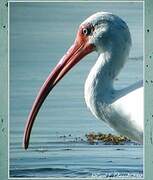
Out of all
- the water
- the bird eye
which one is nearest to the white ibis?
the bird eye

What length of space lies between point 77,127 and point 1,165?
1.72 feet

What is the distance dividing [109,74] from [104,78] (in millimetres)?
40

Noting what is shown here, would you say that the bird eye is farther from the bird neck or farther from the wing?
the wing

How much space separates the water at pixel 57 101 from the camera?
20.3 feet

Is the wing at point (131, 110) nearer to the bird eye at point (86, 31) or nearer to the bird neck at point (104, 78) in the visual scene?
the bird neck at point (104, 78)

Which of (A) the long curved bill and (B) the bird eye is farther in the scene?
(A) the long curved bill

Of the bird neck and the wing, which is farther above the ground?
the bird neck

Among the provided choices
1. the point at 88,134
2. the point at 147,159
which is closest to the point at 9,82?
the point at 88,134

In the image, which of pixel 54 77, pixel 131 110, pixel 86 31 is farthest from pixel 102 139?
pixel 86 31

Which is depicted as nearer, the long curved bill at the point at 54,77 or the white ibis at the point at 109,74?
the white ibis at the point at 109,74

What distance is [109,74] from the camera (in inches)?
238

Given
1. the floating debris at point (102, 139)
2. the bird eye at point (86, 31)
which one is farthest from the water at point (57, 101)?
the bird eye at point (86, 31)

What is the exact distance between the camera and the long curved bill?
241 inches

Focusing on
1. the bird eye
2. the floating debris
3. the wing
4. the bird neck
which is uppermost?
the bird eye
